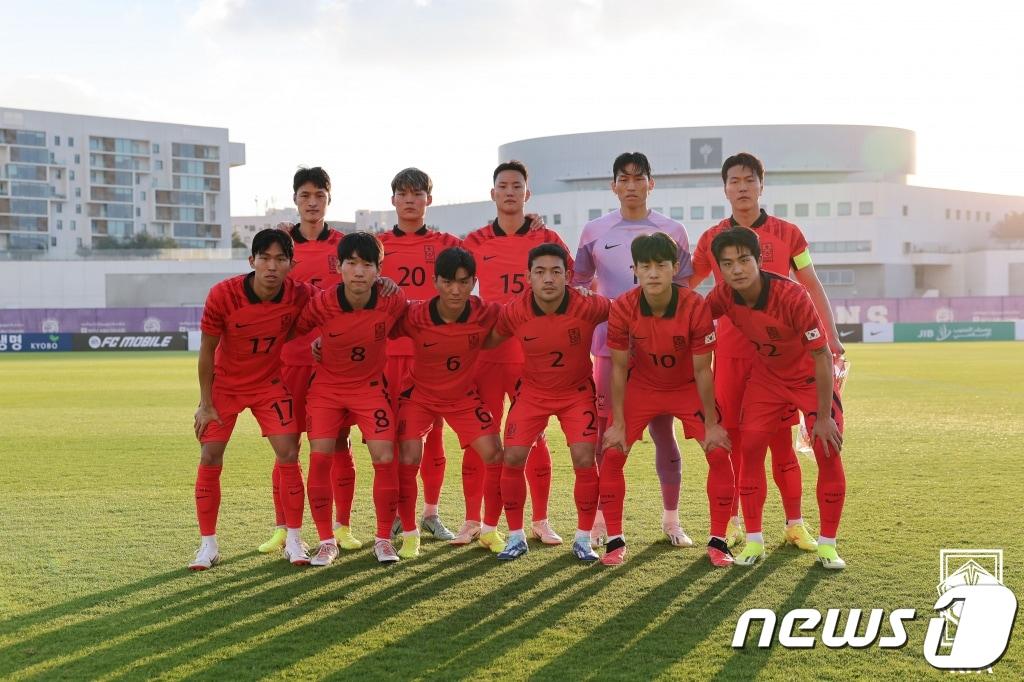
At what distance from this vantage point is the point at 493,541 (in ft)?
18.8

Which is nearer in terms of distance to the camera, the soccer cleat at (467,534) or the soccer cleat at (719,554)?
the soccer cleat at (719,554)

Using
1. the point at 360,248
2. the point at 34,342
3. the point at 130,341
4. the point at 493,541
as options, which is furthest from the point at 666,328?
the point at 34,342

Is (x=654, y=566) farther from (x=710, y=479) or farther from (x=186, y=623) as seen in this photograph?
(x=186, y=623)

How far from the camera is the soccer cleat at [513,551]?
548 cm

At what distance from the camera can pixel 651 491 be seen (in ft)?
24.5

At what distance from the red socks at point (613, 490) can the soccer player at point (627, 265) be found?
0.43m

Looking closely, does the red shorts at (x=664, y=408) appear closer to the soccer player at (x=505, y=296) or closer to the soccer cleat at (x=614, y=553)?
the soccer cleat at (x=614, y=553)

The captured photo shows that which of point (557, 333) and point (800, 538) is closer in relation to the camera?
point (557, 333)

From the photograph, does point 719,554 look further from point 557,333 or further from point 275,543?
point 275,543

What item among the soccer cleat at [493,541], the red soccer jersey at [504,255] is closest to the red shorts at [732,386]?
the red soccer jersey at [504,255]

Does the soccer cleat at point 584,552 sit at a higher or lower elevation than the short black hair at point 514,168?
lower

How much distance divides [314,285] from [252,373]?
78 cm

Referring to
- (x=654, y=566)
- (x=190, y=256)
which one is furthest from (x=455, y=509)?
(x=190, y=256)

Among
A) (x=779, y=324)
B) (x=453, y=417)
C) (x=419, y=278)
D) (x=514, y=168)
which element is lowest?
(x=453, y=417)
